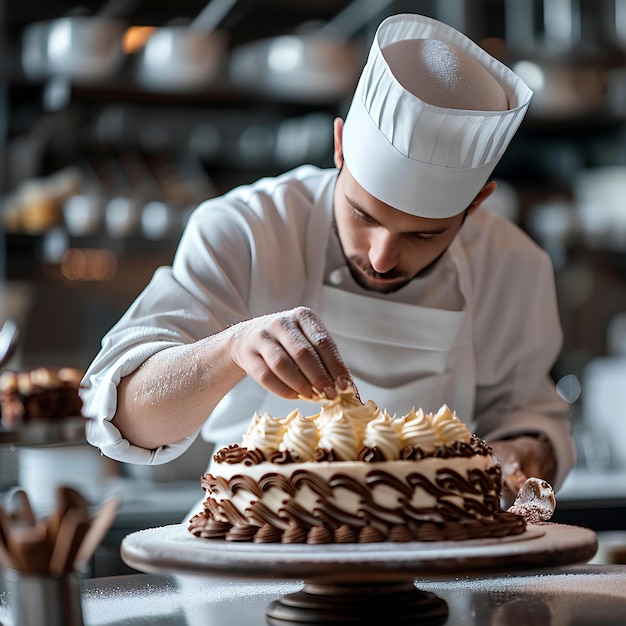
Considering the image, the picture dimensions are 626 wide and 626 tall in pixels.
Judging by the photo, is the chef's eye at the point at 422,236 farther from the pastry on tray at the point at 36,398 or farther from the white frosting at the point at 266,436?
the pastry on tray at the point at 36,398

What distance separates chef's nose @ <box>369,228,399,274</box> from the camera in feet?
5.25

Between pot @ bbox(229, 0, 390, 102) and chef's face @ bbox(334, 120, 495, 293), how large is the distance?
214cm

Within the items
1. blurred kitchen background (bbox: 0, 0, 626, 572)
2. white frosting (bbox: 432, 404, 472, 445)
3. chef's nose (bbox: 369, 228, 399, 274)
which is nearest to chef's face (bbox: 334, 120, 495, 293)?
chef's nose (bbox: 369, 228, 399, 274)

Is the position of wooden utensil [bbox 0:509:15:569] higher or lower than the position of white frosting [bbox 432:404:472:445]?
higher

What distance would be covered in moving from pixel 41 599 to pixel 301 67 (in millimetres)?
3010

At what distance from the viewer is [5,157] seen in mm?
3938

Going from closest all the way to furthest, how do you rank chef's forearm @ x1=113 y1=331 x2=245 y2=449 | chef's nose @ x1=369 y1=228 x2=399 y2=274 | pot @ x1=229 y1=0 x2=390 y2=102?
chef's forearm @ x1=113 y1=331 x2=245 y2=449 < chef's nose @ x1=369 y1=228 x2=399 y2=274 < pot @ x1=229 y1=0 x2=390 y2=102

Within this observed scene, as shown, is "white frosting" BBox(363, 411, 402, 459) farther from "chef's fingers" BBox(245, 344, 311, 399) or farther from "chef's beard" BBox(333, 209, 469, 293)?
"chef's beard" BBox(333, 209, 469, 293)

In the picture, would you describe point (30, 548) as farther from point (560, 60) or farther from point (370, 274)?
point (560, 60)

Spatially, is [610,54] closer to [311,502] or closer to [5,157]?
[5,157]

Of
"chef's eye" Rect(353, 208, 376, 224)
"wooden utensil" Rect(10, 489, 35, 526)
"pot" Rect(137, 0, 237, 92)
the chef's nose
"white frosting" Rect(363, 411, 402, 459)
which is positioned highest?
"pot" Rect(137, 0, 237, 92)

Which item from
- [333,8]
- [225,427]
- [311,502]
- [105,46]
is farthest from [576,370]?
[311,502]

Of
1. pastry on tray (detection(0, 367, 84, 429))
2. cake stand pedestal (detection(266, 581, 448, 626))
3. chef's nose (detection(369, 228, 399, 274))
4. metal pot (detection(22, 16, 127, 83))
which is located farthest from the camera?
metal pot (detection(22, 16, 127, 83))

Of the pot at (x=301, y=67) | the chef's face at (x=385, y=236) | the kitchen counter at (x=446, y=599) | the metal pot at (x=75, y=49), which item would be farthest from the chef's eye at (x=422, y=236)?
the metal pot at (x=75, y=49)
